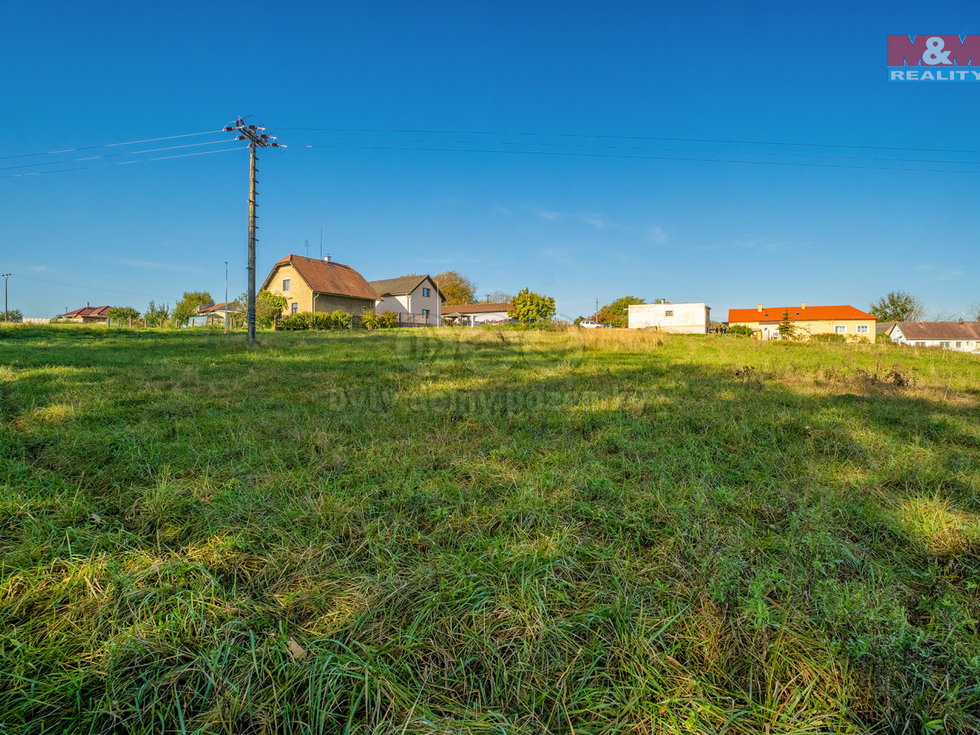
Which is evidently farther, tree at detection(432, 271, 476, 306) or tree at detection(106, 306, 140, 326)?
tree at detection(432, 271, 476, 306)

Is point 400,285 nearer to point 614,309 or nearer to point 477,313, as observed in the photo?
point 477,313

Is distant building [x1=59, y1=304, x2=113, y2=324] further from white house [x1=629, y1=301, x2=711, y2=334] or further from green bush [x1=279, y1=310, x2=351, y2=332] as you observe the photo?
white house [x1=629, y1=301, x2=711, y2=334]

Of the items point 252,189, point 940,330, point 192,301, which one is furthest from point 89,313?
point 940,330

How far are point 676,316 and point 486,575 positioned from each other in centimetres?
4975

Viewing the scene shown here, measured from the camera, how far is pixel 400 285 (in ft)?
157

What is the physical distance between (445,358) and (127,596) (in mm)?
7435

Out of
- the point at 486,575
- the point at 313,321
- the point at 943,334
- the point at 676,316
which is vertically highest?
the point at 676,316

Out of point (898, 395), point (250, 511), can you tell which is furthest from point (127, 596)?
point (898, 395)

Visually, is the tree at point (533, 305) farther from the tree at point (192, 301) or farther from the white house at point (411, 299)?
the tree at point (192, 301)

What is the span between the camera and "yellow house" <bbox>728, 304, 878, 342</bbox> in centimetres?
5953

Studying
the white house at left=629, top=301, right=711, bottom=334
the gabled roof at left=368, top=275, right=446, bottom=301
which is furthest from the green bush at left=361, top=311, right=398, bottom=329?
the white house at left=629, top=301, right=711, bottom=334

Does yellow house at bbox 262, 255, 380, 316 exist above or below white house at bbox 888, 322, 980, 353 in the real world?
above

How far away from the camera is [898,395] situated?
5.64 m

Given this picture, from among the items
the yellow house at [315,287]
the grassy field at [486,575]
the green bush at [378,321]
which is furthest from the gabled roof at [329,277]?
the grassy field at [486,575]
